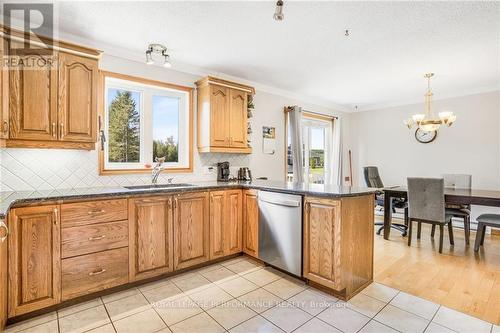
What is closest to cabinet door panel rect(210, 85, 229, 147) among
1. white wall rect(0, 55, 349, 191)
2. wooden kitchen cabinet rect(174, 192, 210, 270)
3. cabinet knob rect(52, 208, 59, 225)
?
white wall rect(0, 55, 349, 191)

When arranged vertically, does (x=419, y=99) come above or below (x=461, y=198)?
above

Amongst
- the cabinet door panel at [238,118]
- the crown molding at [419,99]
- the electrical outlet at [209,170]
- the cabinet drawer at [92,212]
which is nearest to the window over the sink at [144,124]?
the electrical outlet at [209,170]

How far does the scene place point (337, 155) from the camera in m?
5.64

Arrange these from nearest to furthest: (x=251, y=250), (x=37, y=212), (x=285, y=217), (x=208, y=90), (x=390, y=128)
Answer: (x=37, y=212) → (x=285, y=217) → (x=251, y=250) → (x=208, y=90) → (x=390, y=128)

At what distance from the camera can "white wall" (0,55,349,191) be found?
92.8 inches

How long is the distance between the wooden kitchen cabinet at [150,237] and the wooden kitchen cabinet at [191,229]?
0.24 feet

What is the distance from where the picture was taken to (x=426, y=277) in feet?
8.76

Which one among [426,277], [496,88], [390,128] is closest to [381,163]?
[390,128]

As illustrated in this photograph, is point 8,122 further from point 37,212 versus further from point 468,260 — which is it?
point 468,260

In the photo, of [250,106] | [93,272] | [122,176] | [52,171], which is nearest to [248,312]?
[93,272]

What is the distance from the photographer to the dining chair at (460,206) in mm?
3627

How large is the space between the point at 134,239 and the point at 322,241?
1.69m

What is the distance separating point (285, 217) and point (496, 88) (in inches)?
174

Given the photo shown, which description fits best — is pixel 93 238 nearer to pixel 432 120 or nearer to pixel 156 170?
pixel 156 170
